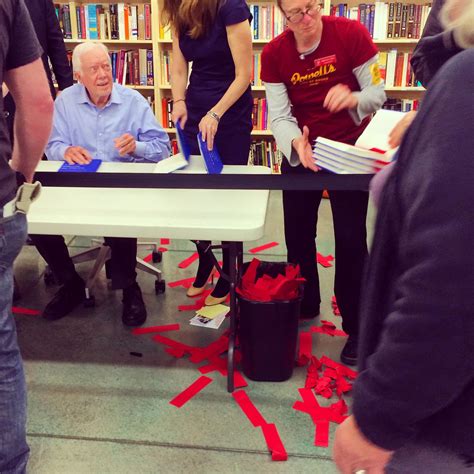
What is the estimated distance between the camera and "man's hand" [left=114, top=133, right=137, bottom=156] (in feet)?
7.66

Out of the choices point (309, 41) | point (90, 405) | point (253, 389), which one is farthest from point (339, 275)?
point (90, 405)

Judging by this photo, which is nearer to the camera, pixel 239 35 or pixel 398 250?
pixel 398 250

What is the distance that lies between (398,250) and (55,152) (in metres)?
2.11

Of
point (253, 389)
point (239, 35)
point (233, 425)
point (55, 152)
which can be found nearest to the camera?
point (233, 425)

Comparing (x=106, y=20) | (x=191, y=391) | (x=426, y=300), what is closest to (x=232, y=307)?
(x=191, y=391)

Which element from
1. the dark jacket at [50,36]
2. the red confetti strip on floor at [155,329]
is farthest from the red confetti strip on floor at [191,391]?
the dark jacket at [50,36]

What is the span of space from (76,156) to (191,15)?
29.3 inches

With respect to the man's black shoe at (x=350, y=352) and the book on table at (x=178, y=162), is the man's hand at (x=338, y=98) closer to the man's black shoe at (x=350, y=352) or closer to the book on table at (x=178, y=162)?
the book on table at (x=178, y=162)

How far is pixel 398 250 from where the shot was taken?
0.60 metres

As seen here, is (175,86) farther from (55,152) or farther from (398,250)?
(398,250)

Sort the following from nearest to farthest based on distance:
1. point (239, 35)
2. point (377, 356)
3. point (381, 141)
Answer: point (377, 356) → point (381, 141) → point (239, 35)

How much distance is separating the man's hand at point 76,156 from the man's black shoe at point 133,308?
2.05ft

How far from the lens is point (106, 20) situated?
433 cm

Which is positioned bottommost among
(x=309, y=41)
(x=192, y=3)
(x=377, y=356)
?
(x=377, y=356)
